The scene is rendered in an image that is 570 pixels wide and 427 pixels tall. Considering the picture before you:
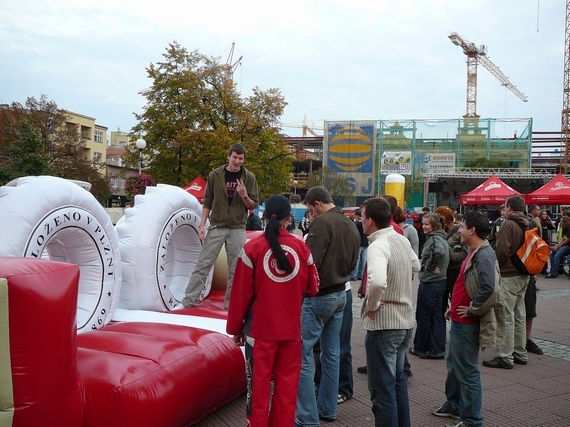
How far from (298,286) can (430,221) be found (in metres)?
2.93

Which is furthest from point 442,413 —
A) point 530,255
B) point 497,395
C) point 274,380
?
point 530,255

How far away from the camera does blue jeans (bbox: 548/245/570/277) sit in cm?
1469

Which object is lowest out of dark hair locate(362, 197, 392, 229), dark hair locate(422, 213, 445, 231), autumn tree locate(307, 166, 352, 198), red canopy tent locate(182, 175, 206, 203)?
dark hair locate(422, 213, 445, 231)

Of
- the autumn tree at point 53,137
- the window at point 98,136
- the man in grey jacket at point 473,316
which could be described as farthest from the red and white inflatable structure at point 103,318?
the window at point 98,136

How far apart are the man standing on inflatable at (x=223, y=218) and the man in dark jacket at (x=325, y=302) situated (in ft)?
5.50

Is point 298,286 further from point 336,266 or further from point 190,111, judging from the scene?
point 190,111

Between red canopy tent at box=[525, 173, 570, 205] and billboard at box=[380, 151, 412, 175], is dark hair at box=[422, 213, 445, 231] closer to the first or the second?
red canopy tent at box=[525, 173, 570, 205]

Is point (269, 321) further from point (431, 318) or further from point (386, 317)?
point (431, 318)

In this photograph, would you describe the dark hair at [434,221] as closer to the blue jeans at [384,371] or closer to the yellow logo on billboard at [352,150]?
the blue jeans at [384,371]

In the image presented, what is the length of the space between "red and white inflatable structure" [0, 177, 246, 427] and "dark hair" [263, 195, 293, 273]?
44.0 inches

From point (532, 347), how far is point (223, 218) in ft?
13.3

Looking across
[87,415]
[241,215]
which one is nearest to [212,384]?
[87,415]

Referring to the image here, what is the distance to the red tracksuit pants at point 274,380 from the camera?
3400 millimetres

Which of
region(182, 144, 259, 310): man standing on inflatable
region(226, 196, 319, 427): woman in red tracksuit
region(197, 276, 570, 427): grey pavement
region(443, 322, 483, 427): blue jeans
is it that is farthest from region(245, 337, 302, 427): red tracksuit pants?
region(182, 144, 259, 310): man standing on inflatable
